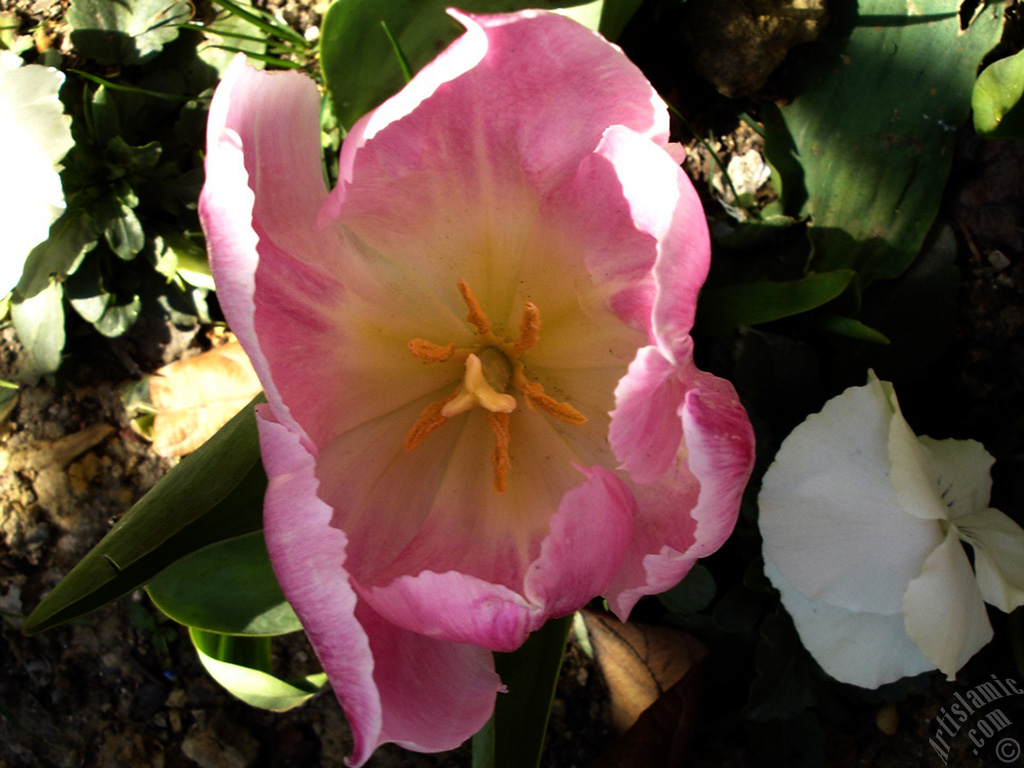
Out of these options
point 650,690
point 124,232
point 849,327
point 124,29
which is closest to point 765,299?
point 849,327

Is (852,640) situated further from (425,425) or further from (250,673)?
(250,673)

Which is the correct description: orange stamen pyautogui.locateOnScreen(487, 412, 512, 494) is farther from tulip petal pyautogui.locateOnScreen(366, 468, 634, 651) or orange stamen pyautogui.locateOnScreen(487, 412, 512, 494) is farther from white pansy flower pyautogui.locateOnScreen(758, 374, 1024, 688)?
white pansy flower pyautogui.locateOnScreen(758, 374, 1024, 688)

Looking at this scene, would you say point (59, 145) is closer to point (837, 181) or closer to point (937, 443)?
point (837, 181)

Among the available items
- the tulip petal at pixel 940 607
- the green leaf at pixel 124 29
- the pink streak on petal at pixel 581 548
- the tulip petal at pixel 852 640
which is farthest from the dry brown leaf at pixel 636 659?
the green leaf at pixel 124 29

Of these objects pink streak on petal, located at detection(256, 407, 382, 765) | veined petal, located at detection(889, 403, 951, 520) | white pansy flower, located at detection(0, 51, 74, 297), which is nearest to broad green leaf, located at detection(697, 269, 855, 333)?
veined petal, located at detection(889, 403, 951, 520)

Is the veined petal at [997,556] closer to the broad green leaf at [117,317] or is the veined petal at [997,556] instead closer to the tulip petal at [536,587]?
the tulip petal at [536,587]
